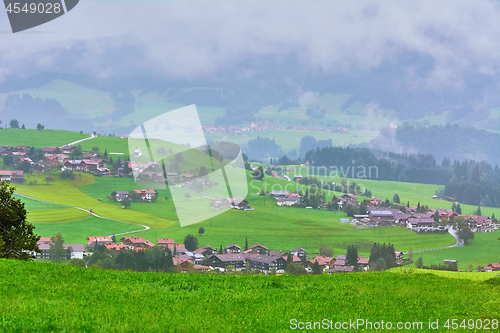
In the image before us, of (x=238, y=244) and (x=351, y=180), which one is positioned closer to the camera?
(x=238, y=244)

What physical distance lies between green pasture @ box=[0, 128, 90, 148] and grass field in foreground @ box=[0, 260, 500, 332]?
115351 millimetres

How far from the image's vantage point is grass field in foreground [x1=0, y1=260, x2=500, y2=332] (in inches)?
348

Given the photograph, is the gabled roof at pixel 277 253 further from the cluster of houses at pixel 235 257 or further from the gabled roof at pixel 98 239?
the gabled roof at pixel 98 239

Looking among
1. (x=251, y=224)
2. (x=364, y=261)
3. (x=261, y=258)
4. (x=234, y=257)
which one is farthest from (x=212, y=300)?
(x=251, y=224)

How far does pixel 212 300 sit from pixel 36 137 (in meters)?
130

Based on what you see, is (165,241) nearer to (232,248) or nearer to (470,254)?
(232,248)

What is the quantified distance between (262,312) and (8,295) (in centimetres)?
471

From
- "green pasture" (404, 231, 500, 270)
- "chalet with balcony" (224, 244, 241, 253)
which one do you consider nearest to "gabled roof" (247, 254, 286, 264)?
"chalet with balcony" (224, 244, 241, 253)

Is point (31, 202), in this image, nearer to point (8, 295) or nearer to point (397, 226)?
point (397, 226)

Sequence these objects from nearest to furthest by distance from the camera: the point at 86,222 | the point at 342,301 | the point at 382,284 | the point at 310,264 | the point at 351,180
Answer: the point at 342,301
the point at 382,284
the point at 310,264
the point at 86,222
the point at 351,180

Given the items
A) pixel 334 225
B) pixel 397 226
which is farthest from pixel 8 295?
pixel 397 226

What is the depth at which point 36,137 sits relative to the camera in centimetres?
13000

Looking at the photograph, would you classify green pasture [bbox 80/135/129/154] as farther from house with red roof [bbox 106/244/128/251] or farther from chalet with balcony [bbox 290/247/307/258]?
chalet with balcony [bbox 290/247/307/258]

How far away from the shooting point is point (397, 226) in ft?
297
